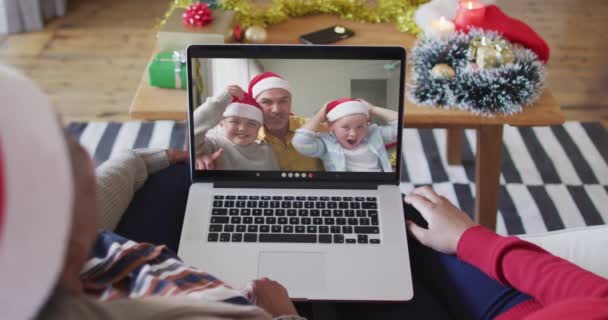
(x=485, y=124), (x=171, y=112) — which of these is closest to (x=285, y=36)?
(x=171, y=112)

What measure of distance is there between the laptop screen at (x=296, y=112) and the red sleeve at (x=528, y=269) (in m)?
0.20

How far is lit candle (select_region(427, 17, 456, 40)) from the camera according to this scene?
158cm

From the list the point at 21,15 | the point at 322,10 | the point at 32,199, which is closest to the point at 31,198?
the point at 32,199

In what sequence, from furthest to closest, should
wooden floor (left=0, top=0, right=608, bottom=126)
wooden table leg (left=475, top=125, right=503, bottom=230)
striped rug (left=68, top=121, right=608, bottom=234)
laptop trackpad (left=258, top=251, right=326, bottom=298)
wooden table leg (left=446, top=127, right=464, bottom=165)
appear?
wooden floor (left=0, top=0, right=608, bottom=126) < wooden table leg (left=446, top=127, right=464, bottom=165) < striped rug (left=68, top=121, right=608, bottom=234) < wooden table leg (left=475, top=125, right=503, bottom=230) < laptop trackpad (left=258, top=251, right=326, bottom=298)

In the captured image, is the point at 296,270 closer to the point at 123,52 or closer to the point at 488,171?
the point at 488,171

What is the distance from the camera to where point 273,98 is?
1.14m

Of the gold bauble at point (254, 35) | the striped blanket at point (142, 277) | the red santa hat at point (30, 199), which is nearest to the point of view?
the red santa hat at point (30, 199)

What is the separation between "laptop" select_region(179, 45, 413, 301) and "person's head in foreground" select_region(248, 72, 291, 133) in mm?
10

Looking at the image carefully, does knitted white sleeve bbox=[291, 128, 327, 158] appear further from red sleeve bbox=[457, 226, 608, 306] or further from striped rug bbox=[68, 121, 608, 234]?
striped rug bbox=[68, 121, 608, 234]

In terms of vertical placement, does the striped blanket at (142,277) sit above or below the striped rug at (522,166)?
above

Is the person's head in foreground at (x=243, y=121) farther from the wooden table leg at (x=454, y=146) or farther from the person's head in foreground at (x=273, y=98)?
the wooden table leg at (x=454, y=146)

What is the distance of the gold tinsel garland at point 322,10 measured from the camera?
179 cm

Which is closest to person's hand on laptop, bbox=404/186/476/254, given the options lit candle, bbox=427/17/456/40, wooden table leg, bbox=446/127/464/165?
lit candle, bbox=427/17/456/40

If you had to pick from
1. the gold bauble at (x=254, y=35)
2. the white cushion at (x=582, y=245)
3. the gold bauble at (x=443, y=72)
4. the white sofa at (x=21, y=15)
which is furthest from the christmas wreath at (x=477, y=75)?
the white sofa at (x=21, y=15)
